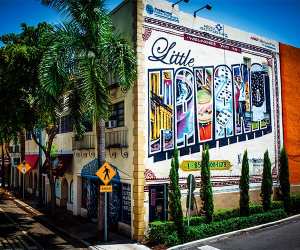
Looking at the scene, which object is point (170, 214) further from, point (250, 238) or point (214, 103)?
point (214, 103)

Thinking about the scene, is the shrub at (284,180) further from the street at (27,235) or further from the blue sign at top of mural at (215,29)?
the street at (27,235)

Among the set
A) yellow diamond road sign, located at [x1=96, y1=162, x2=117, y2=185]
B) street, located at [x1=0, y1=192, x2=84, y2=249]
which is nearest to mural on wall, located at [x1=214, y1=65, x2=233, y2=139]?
yellow diamond road sign, located at [x1=96, y1=162, x2=117, y2=185]

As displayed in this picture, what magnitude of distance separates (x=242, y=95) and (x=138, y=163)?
31.3ft

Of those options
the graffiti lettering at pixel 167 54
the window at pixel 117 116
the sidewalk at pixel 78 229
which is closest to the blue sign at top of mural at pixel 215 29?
the graffiti lettering at pixel 167 54

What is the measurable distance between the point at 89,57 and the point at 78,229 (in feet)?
33.4

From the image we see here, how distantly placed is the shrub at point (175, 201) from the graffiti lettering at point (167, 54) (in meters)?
5.36

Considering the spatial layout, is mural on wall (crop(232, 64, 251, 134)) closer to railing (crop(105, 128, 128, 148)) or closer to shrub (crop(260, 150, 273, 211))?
shrub (crop(260, 150, 273, 211))

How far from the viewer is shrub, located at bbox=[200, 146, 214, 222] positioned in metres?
18.0

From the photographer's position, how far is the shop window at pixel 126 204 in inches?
717

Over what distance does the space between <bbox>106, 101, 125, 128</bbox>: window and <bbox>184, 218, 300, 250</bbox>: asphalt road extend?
7798mm

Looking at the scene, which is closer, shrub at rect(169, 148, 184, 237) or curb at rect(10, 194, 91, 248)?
shrub at rect(169, 148, 184, 237)

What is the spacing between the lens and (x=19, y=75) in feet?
71.7

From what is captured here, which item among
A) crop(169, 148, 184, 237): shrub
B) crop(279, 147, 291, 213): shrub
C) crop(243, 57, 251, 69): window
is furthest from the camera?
crop(243, 57, 251, 69): window

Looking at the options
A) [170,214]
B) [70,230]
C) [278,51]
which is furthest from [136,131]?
[278,51]
